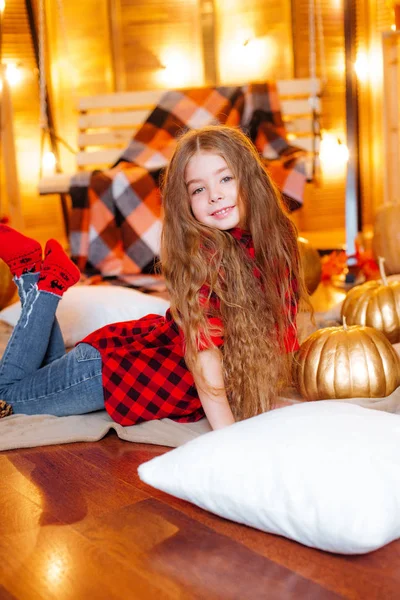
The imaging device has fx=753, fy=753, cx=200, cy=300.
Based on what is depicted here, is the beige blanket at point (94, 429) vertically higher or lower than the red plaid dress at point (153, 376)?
lower

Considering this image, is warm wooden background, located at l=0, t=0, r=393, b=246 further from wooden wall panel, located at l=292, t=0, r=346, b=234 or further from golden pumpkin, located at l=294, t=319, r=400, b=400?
golden pumpkin, located at l=294, t=319, r=400, b=400

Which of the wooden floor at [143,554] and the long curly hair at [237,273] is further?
the long curly hair at [237,273]

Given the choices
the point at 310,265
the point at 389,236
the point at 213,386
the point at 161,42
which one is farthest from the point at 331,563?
the point at 161,42

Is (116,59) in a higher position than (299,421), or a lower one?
higher

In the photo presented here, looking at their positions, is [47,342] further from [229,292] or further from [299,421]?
[299,421]

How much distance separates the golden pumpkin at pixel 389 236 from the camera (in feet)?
10.0

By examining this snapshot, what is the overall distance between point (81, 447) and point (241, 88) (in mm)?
2673

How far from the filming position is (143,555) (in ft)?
3.57

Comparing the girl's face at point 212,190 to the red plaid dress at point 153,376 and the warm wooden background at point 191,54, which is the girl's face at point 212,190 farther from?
the warm wooden background at point 191,54

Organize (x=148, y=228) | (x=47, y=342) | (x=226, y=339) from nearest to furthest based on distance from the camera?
(x=226, y=339) → (x=47, y=342) → (x=148, y=228)

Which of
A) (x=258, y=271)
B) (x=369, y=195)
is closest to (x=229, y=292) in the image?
(x=258, y=271)

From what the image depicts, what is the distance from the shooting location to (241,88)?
12.5 ft

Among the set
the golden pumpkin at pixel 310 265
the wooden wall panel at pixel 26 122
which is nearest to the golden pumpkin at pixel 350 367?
the golden pumpkin at pixel 310 265

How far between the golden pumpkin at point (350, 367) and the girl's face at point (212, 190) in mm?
363
